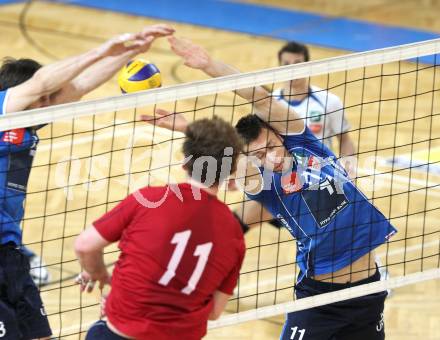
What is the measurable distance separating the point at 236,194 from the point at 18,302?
428 centimetres

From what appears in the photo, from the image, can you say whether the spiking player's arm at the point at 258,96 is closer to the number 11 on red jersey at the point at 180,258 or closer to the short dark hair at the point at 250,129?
the short dark hair at the point at 250,129

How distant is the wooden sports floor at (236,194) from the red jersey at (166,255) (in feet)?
4.50

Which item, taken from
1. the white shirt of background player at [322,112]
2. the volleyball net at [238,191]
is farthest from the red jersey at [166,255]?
the white shirt of background player at [322,112]

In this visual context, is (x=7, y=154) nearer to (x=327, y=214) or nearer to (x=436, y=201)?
(x=327, y=214)

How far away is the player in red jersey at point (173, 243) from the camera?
4891 millimetres

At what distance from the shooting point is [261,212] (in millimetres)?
6660

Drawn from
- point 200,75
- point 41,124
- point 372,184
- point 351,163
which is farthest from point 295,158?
point 200,75

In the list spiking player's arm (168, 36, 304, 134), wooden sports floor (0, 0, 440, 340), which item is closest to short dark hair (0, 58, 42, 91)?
wooden sports floor (0, 0, 440, 340)

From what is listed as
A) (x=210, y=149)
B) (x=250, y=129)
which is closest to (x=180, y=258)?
(x=210, y=149)

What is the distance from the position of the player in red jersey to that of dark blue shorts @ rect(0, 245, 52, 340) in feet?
4.65

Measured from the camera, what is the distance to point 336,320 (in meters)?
6.39

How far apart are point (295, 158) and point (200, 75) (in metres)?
8.06

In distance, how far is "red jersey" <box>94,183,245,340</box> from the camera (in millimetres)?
4895

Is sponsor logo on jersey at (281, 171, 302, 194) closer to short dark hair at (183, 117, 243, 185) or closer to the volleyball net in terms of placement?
the volleyball net
